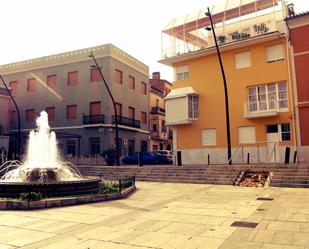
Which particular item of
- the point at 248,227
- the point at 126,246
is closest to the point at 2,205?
the point at 126,246

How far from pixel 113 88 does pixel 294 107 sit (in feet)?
61.8

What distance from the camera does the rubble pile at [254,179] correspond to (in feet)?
49.8

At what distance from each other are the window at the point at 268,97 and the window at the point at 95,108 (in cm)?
1622

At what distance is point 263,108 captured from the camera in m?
24.3

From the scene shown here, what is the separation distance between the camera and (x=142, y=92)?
4078 centimetres

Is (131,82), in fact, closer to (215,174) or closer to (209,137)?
(209,137)

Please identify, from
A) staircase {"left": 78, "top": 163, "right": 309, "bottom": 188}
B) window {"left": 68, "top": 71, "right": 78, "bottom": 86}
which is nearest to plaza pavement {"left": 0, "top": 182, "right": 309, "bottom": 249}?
staircase {"left": 78, "top": 163, "right": 309, "bottom": 188}

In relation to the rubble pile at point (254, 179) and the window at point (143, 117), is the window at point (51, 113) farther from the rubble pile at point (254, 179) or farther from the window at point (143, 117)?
the rubble pile at point (254, 179)

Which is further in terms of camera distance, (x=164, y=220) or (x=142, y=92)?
(x=142, y=92)

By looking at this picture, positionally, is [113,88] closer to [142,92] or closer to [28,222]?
[142,92]

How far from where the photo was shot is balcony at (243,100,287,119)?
2339cm

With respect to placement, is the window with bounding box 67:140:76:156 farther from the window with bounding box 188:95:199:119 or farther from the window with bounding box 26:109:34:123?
the window with bounding box 188:95:199:119

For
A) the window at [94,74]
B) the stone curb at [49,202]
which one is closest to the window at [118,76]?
the window at [94,74]

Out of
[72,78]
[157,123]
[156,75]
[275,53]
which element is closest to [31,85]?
[72,78]
